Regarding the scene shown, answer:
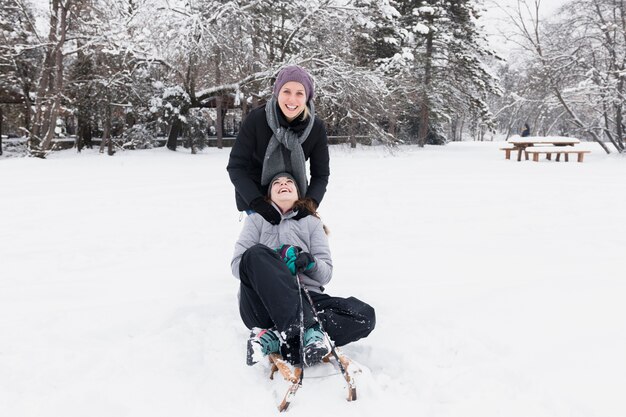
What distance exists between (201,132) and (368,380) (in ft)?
53.9

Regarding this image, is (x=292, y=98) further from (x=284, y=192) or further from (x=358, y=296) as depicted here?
(x=358, y=296)

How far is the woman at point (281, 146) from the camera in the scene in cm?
261

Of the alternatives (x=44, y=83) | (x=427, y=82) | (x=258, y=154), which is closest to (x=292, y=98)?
(x=258, y=154)

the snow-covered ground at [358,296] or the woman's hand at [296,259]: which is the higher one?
the woman's hand at [296,259]

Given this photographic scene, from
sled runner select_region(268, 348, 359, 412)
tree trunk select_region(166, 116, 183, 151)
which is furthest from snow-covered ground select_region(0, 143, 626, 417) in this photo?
tree trunk select_region(166, 116, 183, 151)

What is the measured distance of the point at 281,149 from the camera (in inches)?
108

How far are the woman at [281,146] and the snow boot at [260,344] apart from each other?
61cm

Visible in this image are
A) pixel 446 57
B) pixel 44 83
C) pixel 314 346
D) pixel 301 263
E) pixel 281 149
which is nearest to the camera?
pixel 314 346

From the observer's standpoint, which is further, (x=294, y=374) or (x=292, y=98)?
(x=292, y=98)

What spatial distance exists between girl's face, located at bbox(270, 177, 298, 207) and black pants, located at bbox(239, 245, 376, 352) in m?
0.38

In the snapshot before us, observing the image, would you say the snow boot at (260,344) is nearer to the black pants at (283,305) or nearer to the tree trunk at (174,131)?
the black pants at (283,305)

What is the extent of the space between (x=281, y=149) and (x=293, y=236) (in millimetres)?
557

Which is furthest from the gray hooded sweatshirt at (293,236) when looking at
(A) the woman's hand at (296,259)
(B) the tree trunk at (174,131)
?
(B) the tree trunk at (174,131)

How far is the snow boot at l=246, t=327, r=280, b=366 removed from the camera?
2158 mm
